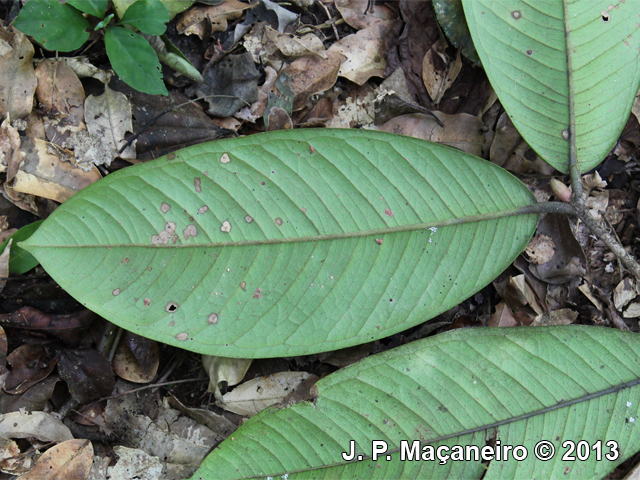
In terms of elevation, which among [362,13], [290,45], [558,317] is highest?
[362,13]

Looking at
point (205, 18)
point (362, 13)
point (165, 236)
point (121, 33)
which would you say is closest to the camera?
point (165, 236)

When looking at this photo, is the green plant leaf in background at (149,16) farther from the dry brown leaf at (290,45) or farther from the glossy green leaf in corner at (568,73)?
the glossy green leaf in corner at (568,73)

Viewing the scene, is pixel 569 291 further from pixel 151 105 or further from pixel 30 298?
pixel 30 298

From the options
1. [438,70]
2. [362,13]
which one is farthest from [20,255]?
[438,70]

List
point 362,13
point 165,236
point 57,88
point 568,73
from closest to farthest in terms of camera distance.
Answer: point 165,236
point 568,73
point 57,88
point 362,13

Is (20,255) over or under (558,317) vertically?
under

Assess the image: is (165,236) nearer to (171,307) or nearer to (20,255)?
(171,307)

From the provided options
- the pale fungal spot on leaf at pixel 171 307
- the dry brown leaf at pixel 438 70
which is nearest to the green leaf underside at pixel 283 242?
the pale fungal spot on leaf at pixel 171 307

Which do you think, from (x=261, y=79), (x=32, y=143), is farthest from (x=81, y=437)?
(x=261, y=79)

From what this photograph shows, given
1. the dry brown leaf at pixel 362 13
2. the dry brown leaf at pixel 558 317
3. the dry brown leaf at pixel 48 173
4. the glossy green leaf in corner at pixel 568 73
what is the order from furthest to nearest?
the dry brown leaf at pixel 362 13, the dry brown leaf at pixel 558 317, the dry brown leaf at pixel 48 173, the glossy green leaf in corner at pixel 568 73
